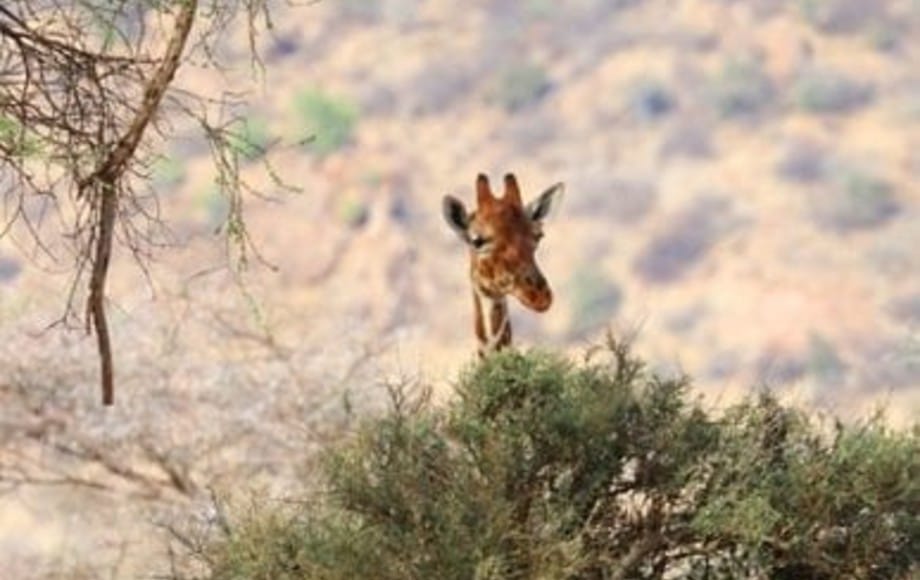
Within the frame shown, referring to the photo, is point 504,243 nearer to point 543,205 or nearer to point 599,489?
point 543,205

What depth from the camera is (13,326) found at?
63.4ft

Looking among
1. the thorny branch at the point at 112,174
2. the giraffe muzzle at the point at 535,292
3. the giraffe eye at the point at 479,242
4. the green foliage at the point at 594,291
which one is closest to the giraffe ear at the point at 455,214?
the giraffe eye at the point at 479,242

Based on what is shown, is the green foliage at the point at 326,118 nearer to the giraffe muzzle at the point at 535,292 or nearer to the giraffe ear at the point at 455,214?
the giraffe ear at the point at 455,214

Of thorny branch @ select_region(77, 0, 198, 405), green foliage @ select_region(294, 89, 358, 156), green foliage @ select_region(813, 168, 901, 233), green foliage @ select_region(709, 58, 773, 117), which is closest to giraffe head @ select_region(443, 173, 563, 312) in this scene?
thorny branch @ select_region(77, 0, 198, 405)

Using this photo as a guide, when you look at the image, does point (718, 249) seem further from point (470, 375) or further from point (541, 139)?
point (470, 375)

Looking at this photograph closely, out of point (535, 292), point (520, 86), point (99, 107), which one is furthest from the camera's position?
point (520, 86)

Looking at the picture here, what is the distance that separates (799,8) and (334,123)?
10.8 metres

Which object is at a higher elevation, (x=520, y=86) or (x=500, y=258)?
(x=520, y=86)

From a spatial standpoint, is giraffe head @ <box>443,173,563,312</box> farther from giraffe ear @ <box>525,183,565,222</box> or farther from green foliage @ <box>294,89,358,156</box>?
green foliage @ <box>294,89,358,156</box>

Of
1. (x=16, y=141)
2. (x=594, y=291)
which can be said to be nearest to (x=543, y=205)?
(x=16, y=141)

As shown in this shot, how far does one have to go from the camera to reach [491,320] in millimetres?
8570

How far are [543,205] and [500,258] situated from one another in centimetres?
38

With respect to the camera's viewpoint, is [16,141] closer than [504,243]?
Yes

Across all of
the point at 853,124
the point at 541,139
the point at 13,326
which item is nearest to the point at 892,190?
the point at 853,124
